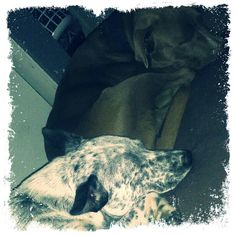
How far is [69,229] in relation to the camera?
82.9 inches

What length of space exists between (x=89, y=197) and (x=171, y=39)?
2.73ft

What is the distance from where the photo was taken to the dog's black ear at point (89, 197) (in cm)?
210

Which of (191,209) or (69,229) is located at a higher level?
(69,229)

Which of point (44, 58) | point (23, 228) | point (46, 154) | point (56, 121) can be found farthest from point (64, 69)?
point (23, 228)

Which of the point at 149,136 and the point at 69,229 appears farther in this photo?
the point at 149,136

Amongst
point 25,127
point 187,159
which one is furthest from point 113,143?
point 25,127

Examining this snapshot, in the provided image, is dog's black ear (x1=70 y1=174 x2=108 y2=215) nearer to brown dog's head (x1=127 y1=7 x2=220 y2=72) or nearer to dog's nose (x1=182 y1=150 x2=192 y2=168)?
dog's nose (x1=182 y1=150 x2=192 y2=168)

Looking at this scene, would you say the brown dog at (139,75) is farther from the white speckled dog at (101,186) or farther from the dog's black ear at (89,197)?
the dog's black ear at (89,197)

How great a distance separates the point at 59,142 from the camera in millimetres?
2357

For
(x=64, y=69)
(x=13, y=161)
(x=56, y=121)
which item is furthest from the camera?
(x=64, y=69)

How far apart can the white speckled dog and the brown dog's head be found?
42cm

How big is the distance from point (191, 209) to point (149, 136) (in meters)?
0.38

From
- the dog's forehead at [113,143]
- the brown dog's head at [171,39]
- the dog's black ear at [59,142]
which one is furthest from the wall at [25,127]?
the brown dog's head at [171,39]

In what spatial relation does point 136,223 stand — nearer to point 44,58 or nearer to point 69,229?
point 69,229
